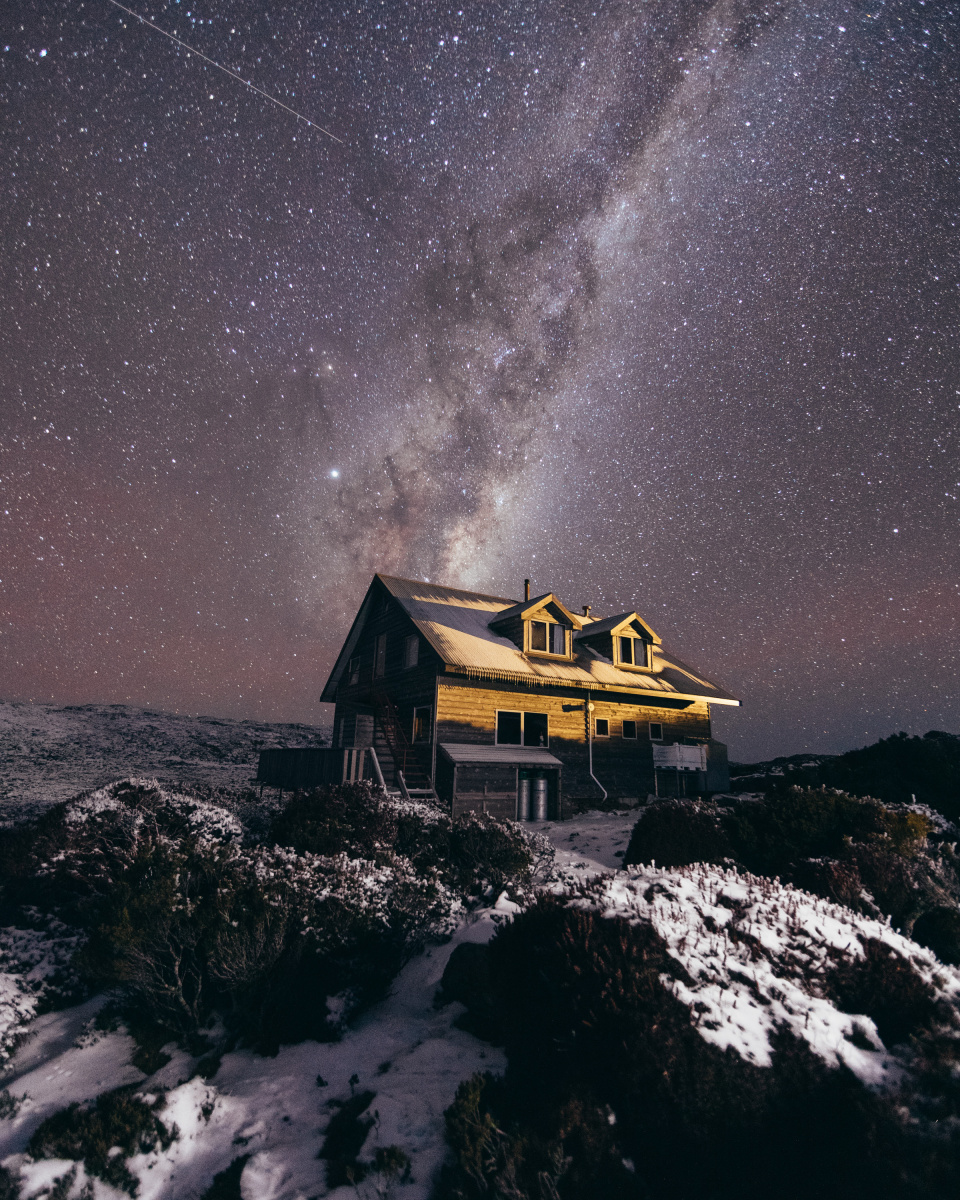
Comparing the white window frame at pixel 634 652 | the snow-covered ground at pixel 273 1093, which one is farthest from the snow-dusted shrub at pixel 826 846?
the white window frame at pixel 634 652

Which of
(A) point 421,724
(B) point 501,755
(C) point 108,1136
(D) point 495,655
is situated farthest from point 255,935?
(D) point 495,655

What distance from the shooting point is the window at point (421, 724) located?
20406 millimetres

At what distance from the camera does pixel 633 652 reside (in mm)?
26078

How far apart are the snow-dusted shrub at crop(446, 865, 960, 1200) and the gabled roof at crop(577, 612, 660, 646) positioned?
63.6 feet

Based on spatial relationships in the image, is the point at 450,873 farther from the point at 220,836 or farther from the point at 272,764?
the point at 272,764

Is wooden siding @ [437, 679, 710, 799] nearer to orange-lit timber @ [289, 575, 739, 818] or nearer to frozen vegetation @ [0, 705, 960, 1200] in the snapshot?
orange-lit timber @ [289, 575, 739, 818]

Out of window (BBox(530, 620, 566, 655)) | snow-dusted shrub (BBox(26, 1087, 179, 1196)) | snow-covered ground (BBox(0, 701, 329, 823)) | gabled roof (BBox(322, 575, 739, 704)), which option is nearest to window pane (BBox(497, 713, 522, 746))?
gabled roof (BBox(322, 575, 739, 704))

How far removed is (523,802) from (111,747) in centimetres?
3882

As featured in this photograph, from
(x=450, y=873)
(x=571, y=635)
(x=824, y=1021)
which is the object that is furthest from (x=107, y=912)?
(x=571, y=635)

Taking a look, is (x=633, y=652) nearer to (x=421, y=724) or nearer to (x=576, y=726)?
(x=576, y=726)

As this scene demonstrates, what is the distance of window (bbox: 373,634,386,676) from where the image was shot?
23828mm

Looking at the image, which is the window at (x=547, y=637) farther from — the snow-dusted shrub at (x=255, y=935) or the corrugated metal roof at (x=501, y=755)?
the snow-dusted shrub at (x=255, y=935)

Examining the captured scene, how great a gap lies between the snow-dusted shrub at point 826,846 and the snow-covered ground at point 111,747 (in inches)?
721

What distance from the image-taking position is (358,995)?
813cm
